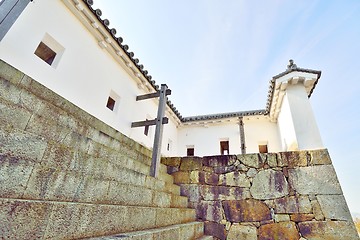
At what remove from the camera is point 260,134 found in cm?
762

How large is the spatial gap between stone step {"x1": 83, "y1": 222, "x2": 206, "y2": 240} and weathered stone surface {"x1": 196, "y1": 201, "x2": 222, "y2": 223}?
29cm

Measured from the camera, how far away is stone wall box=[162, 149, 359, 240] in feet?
9.13

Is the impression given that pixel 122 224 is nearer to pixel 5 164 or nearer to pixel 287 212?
pixel 5 164

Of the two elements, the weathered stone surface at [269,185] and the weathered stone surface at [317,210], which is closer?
the weathered stone surface at [317,210]

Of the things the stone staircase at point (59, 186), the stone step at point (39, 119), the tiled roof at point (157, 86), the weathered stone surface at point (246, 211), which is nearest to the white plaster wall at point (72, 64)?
the tiled roof at point (157, 86)

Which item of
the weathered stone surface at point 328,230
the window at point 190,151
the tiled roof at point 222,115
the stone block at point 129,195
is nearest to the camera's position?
the stone block at point 129,195

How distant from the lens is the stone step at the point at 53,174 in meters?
0.96

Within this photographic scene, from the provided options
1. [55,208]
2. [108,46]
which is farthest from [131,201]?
[108,46]

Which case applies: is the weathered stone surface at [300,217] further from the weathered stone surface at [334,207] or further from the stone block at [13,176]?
the stone block at [13,176]

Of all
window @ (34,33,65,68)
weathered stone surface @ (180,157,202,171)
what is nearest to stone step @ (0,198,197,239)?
weathered stone surface @ (180,157,202,171)

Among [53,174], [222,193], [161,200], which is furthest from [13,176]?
[222,193]

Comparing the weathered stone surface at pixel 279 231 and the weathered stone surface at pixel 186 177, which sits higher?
the weathered stone surface at pixel 186 177

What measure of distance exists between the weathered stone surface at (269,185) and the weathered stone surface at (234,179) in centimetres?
15

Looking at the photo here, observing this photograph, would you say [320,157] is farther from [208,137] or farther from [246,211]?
[208,137]
